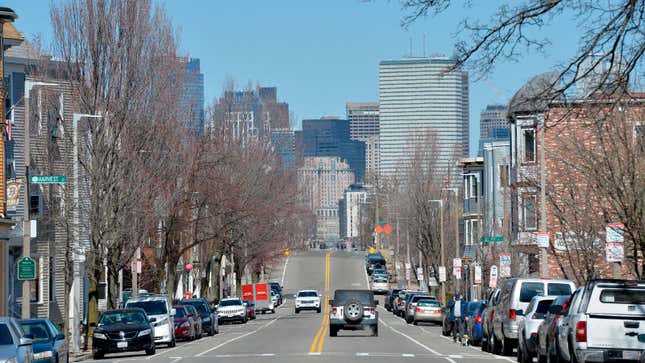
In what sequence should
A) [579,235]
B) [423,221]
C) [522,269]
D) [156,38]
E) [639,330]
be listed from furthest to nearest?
[423,221] < [522,269] < [156,38] < [579,235] < [639,330]

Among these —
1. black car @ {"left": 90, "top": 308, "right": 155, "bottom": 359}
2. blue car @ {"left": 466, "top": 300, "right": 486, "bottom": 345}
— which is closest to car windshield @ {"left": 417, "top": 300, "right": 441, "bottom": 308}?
blue car @ {"left": 466, "top": 300, "right": 486, "bottom": 345}

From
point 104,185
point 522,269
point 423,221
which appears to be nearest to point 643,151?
point 104,185

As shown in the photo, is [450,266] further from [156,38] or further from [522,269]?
[156,38]

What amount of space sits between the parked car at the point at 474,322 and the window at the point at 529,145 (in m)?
15.1

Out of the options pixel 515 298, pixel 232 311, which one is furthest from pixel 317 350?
pixel 232 311

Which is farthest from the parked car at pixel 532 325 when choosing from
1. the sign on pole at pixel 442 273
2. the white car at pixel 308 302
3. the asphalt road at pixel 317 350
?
the white car at pixel 308 302

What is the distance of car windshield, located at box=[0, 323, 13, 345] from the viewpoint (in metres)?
22.0

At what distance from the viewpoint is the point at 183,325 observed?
46.9m

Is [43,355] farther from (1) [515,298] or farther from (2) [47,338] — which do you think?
(1) [515,298]

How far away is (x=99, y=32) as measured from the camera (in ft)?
143

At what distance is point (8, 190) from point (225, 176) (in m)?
23.5

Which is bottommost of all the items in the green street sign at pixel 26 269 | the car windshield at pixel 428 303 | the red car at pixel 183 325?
the car windshield at pixel 428 303

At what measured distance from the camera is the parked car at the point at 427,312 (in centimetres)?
6366

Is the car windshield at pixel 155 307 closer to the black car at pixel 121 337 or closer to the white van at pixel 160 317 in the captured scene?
the white van at pixel 160 317
